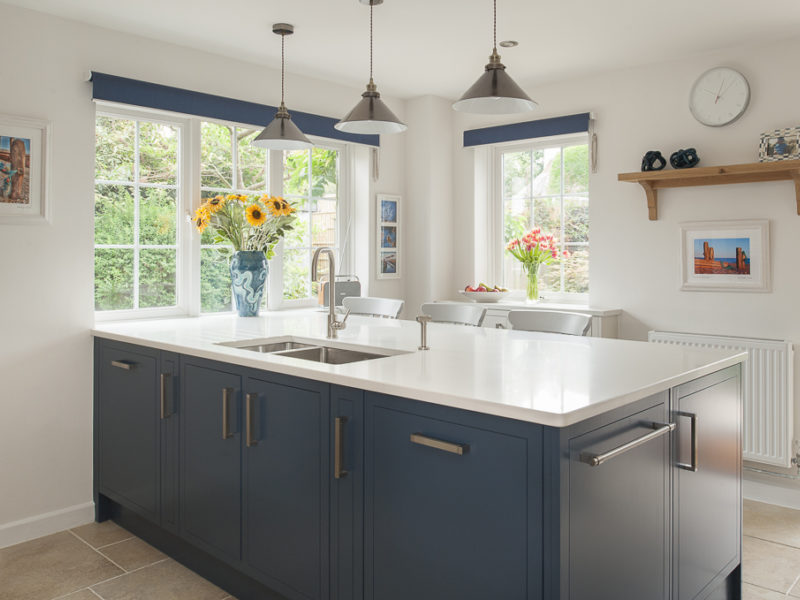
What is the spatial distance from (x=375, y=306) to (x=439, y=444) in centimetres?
223

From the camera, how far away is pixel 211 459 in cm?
246

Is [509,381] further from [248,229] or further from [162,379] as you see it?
[248,229]

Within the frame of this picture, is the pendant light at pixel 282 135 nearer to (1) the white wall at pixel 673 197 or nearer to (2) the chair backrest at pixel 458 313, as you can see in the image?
(2) the chair backrest at pixel 458 313

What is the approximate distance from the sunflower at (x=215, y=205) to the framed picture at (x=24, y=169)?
2.34 feet

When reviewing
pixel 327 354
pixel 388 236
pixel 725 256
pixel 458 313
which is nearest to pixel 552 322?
pixel 458 313

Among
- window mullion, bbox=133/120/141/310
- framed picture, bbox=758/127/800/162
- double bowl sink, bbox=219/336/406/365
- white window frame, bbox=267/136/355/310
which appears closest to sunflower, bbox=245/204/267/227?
window mullion, bbox=133/120/141/310

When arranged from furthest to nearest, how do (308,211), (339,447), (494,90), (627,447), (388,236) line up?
(388,236), (308,211), (494,90), (339,447), (627,447)

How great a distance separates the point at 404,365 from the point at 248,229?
5.76 feet

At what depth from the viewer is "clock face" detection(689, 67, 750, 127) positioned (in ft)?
11.8

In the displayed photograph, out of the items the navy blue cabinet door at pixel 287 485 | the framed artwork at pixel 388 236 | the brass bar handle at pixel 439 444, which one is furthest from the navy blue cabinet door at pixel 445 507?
the framed artwork at pixel 388 236

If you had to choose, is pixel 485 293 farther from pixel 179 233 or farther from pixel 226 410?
pixel 226 410

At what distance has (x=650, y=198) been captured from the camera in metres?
3.90

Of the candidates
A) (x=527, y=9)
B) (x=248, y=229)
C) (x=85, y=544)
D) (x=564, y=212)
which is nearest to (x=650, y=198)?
(x=564, y=212)

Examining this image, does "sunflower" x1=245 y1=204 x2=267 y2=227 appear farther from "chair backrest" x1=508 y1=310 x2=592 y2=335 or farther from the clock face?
the clock face
